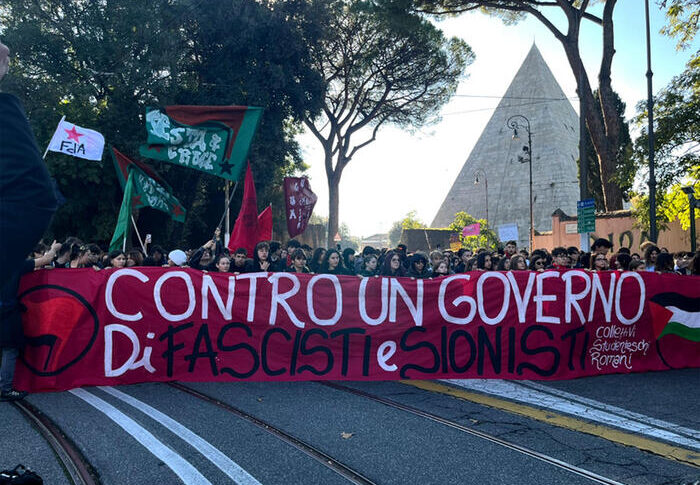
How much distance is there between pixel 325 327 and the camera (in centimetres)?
666

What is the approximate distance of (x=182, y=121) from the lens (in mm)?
10297

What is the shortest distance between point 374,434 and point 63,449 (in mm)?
2281

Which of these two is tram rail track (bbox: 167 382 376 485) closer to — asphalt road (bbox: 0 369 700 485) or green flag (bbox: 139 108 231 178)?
asphalt road (bbox: 0 369 700 485)

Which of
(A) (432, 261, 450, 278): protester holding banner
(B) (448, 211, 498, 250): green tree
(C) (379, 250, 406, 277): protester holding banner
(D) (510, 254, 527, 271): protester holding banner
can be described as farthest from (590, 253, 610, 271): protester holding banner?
(B) (448, 211, 498, 250): green tree

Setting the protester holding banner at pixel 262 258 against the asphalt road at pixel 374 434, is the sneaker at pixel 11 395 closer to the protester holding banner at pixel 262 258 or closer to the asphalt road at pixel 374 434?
the asphalt road at pixel 374 434

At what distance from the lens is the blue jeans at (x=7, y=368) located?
5.62m

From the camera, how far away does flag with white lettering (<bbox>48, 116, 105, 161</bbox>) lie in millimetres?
10342

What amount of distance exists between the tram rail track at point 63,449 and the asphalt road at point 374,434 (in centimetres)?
5

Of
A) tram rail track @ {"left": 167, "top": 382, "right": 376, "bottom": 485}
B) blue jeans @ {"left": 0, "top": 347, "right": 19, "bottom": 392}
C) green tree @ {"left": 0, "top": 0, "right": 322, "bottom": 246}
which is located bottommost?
tram rail track @ {"left": 167, "top": 382, "right": 376, "bottom": 485}

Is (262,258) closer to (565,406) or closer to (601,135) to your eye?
(565,406)

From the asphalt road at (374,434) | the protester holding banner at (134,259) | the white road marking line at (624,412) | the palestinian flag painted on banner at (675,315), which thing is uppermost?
the protester holding banner at (134,259)

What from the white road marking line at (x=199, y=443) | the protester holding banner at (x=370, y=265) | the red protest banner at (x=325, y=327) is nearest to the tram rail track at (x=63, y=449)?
the white road marking line at (x=199, y=443)

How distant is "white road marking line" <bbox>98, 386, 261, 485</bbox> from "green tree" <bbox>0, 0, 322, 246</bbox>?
1601 centimetres

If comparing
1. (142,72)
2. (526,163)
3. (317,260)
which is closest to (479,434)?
(317,260)
